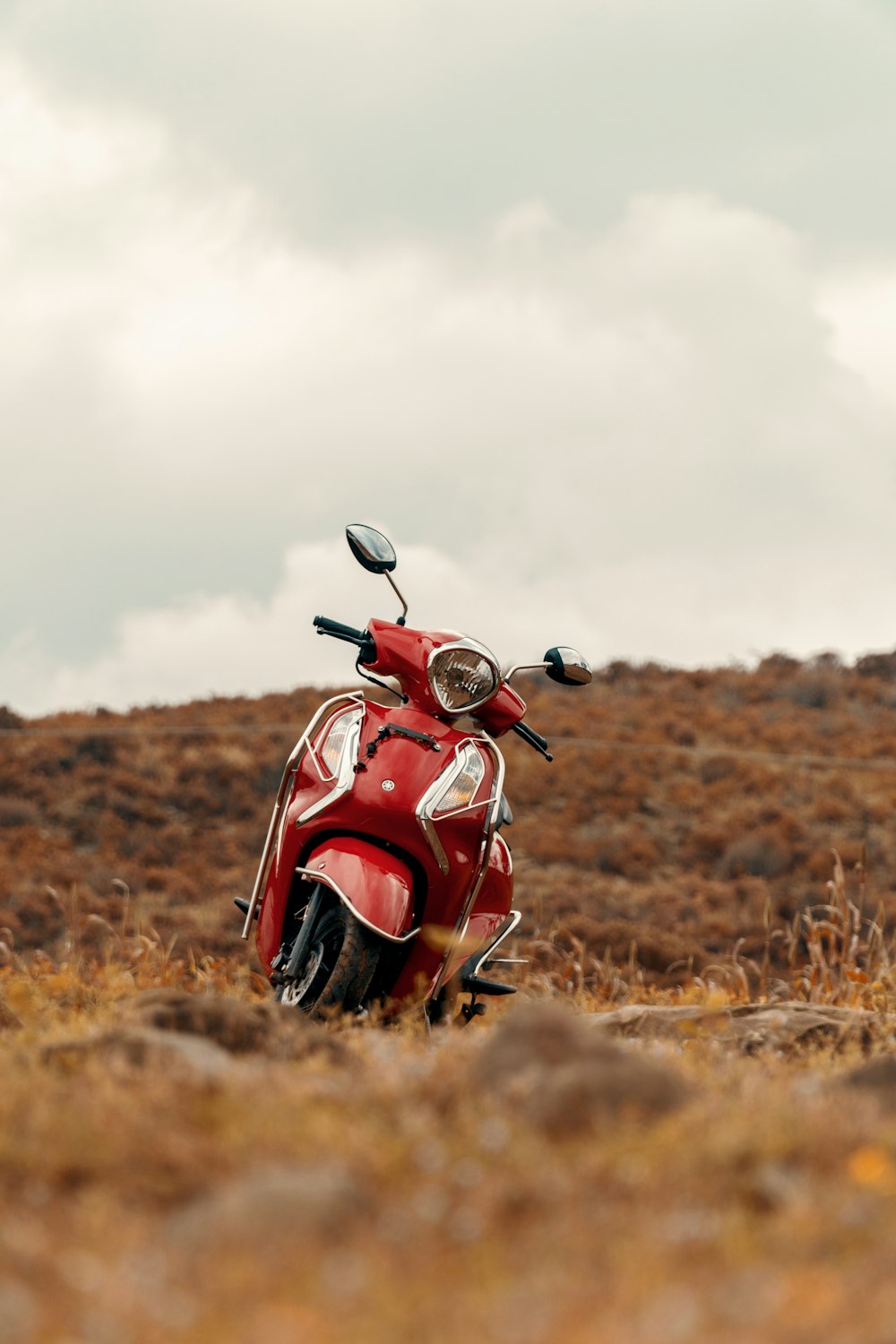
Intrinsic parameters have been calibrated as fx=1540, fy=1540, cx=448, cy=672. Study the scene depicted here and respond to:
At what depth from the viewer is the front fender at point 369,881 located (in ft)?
15.8

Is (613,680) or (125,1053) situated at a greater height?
(613,680)

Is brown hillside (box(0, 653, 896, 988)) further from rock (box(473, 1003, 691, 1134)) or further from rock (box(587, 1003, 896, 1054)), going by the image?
rock (box(473, 1003, 691, 1134))

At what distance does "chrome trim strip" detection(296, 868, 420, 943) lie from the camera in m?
4.77

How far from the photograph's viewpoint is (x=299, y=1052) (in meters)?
3.45

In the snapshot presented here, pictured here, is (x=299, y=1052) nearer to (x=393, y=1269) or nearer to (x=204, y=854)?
(x=393, y=1269)

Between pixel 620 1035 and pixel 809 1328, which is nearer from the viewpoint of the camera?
pixel 809 1328

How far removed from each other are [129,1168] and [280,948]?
2701 mm

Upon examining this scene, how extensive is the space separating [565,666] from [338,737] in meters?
0.97

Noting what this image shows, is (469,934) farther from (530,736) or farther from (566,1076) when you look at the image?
(566,1076)

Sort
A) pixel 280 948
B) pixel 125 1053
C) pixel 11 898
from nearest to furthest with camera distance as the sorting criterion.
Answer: pixel 125 1053, pixel 280 948, pixel 11 898

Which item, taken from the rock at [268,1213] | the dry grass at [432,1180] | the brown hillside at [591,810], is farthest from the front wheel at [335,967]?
the brown hillside at [591,810]

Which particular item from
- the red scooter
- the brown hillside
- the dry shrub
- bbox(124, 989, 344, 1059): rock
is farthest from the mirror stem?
the dry shrub

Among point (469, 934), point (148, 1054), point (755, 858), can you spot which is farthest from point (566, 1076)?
point (755, 858)

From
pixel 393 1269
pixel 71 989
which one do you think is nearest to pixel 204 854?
pixel 71 989
